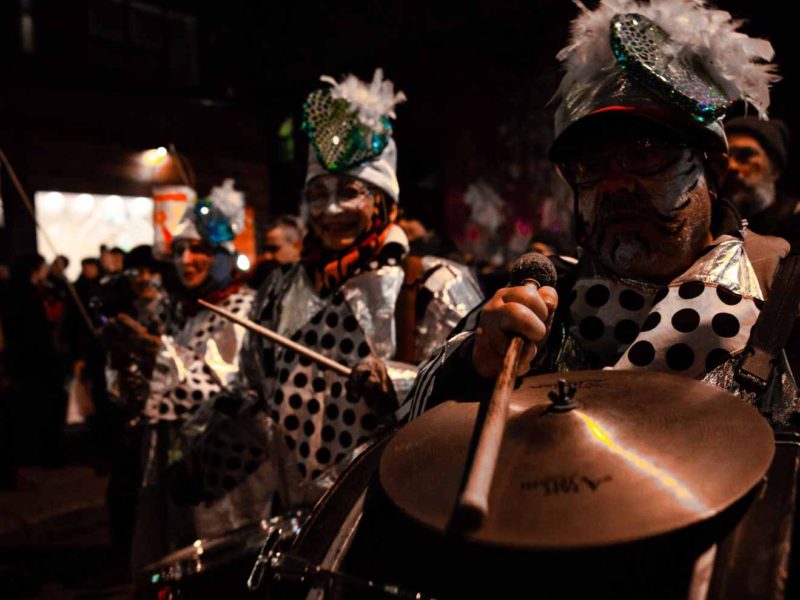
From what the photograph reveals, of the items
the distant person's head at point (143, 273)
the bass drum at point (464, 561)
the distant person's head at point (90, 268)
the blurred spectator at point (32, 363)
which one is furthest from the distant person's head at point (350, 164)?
the distant person's head at point (90, 268)

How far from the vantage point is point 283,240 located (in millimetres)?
6273

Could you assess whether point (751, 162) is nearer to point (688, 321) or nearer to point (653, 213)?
point (653, 213)

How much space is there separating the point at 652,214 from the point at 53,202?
491 inches

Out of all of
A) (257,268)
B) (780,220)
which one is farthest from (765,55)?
(257,268)

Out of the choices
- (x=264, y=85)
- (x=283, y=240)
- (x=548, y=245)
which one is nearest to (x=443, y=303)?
(x=548, y=245)

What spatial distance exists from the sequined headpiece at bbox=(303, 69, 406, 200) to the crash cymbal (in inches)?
77.9

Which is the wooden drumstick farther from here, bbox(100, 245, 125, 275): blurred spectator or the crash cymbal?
bbox(100, 245, 125, 275): blurred spectator

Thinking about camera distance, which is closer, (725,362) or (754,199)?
(725,362)

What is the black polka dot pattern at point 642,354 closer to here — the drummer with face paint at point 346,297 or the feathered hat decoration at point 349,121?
the drummer with face paint at point 346,297

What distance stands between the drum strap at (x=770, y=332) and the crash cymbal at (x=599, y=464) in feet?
0.84

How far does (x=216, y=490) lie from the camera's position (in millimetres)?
3492

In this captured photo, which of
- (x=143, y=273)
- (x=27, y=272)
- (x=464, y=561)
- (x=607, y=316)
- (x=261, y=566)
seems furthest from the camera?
A: (x=27, y=272)

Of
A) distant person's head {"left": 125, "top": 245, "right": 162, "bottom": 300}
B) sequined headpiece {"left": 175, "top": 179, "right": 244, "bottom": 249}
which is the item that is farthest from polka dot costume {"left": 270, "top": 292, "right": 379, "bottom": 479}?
distant person's head {"left": 125, "top": 245, "right": 162, "bottom": 300}

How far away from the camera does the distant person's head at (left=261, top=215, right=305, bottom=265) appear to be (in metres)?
6.18
